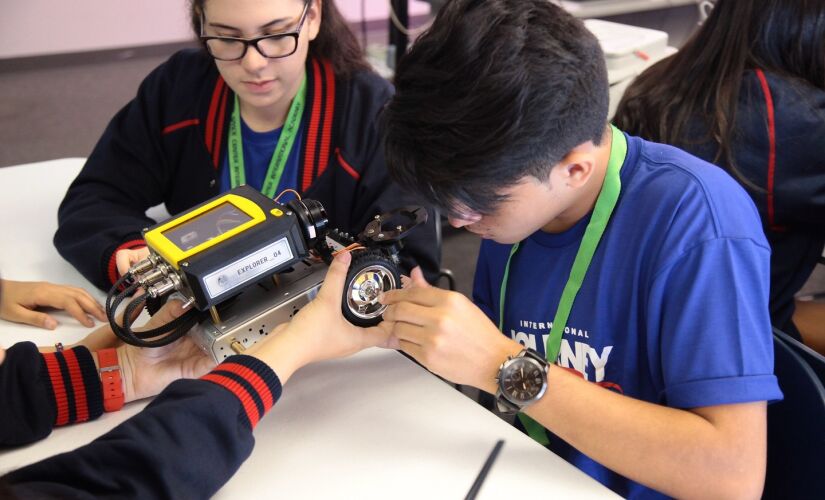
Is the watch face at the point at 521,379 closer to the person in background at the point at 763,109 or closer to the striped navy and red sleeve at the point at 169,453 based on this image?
the striped navy and red sleeve at the point at 169,453

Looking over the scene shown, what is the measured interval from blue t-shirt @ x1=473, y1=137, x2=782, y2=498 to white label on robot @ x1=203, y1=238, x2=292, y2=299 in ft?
1.30

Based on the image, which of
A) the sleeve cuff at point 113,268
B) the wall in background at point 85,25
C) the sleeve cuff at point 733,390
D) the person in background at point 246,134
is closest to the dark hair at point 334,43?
the person in background at point 246,134

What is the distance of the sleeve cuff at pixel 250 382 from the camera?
85 cm

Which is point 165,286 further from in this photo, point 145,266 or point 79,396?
point 79,396

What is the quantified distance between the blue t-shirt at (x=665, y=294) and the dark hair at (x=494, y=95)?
0.15 meters

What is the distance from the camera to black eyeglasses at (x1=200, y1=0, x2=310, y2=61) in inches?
51.7

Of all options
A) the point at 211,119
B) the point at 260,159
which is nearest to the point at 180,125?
the point at 211,119

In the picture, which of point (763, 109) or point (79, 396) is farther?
point (763, 109)

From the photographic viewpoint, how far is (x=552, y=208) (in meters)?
0.92

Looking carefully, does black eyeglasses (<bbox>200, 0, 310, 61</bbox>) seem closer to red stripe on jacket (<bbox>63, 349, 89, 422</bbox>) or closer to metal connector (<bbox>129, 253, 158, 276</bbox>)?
metal connector (<bbox>129, 253, 158, 276</bbox>)

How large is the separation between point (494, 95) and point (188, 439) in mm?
523

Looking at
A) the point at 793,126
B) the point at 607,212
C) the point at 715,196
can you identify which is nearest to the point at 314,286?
the point at 607,212

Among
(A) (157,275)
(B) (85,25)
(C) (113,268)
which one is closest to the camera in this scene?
(A) (157,275)

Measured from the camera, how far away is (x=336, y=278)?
3.06ft
